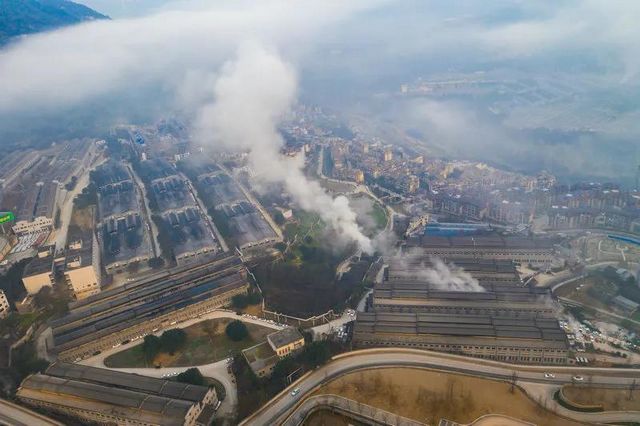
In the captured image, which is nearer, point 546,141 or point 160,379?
point 160,379

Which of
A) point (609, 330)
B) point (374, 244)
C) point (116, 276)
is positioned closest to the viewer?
point (609, 330)

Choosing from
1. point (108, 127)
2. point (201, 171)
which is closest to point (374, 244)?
point (201, 171)

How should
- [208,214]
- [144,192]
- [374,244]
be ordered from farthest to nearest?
[144,192] < [208,214] < [374,244]

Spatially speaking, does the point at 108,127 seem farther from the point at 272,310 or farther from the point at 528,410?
the point at 528,410

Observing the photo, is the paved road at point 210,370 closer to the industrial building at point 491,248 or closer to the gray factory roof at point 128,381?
the gray factory roof at point 128,381

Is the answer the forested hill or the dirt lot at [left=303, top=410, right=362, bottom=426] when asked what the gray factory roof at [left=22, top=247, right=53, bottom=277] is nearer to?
the dirt lot at [left=303, top=410, right=362, bottom=426]

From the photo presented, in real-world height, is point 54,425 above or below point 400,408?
below

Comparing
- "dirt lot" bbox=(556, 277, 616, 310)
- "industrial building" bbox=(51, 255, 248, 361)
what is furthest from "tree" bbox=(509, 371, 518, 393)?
"industrial building" bbox=(51, 255, 248, 361)
